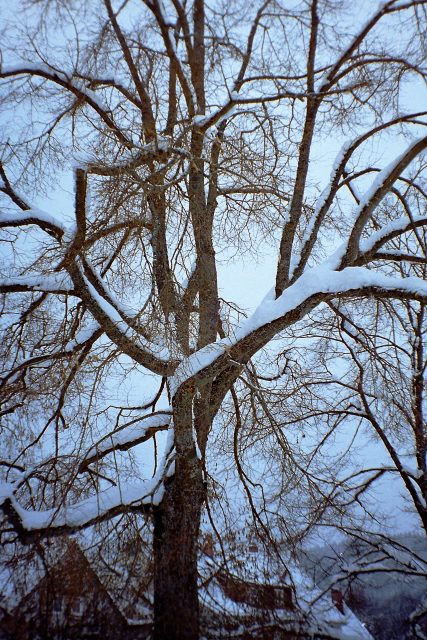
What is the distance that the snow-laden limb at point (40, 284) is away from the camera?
3961mm

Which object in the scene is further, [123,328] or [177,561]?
[123,328]

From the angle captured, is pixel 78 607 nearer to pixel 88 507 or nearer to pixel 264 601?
pixel 88 507

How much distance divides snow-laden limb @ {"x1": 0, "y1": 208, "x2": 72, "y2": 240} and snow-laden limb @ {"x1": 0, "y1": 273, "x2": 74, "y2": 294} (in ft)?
1.47

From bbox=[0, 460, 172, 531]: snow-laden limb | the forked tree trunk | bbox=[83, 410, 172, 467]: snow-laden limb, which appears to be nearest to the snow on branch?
bbox=[0, 460, 172, 531]: snow-laden limb

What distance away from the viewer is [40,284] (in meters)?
3.99

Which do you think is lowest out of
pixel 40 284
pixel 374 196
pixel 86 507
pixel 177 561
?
pixel 177 561

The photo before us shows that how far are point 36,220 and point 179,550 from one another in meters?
3.65

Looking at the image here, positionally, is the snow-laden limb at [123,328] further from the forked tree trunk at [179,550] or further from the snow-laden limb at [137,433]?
Answer: the snow-laden limb at [137,433]

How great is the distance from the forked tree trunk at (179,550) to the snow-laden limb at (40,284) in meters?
1.92

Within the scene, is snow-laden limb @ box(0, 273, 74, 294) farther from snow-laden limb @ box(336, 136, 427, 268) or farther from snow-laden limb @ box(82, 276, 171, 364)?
Answer: snow-laden limb @ box(336, 136, 427, 268)

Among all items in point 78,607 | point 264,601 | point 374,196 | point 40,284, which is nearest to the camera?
point 78,607

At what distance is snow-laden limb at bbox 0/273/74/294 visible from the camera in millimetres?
3961

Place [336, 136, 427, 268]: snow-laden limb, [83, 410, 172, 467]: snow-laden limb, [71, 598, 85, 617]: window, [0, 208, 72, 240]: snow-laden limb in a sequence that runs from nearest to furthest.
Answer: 1. [71, 598, 85, 617]: window
2. [336, 136, 427, 268]: snow-laden limb
3. [0, 208, 72, 240]: snow-laden limb
4. [83, 410, 172, 467]: snow-laden limb

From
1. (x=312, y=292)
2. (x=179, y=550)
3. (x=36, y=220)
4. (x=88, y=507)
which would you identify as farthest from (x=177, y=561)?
(x=36, y=220)
